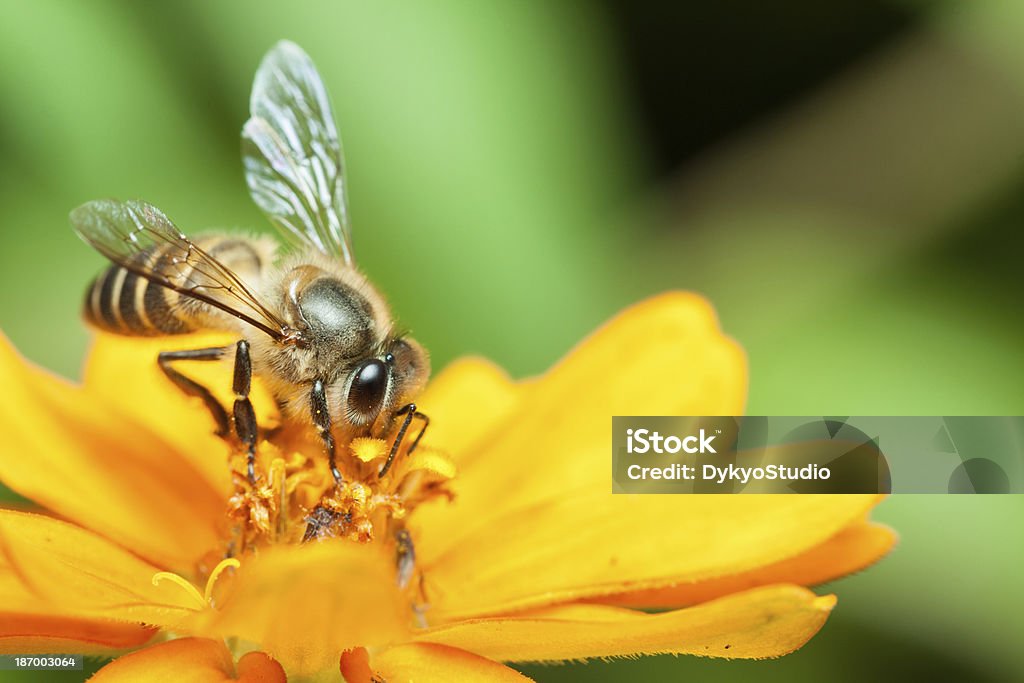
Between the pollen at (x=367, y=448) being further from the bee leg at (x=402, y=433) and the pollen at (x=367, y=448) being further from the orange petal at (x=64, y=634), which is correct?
the orange petal at (x=64, y=634)

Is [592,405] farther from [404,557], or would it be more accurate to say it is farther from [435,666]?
[435,666]

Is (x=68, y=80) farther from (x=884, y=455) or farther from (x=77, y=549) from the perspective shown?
(x=884, y=455)

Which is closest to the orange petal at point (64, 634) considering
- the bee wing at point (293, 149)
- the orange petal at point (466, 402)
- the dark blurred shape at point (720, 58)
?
the orange petal at point (466, 402)

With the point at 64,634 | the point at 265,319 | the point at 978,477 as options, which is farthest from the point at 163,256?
the point at 978,477

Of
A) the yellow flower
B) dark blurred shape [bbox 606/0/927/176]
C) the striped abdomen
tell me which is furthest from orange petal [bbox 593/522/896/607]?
dark blurred shape [bbox 606/0/927/176]

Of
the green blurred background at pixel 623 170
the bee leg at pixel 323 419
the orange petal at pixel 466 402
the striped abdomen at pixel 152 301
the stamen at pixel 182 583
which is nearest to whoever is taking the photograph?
the stamen at pixel 182 583

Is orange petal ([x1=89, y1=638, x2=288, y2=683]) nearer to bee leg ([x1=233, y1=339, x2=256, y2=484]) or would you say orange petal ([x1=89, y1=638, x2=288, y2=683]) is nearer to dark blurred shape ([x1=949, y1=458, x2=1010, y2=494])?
bee leg ([x1=233, y1=339, x2=256, y2=484])
